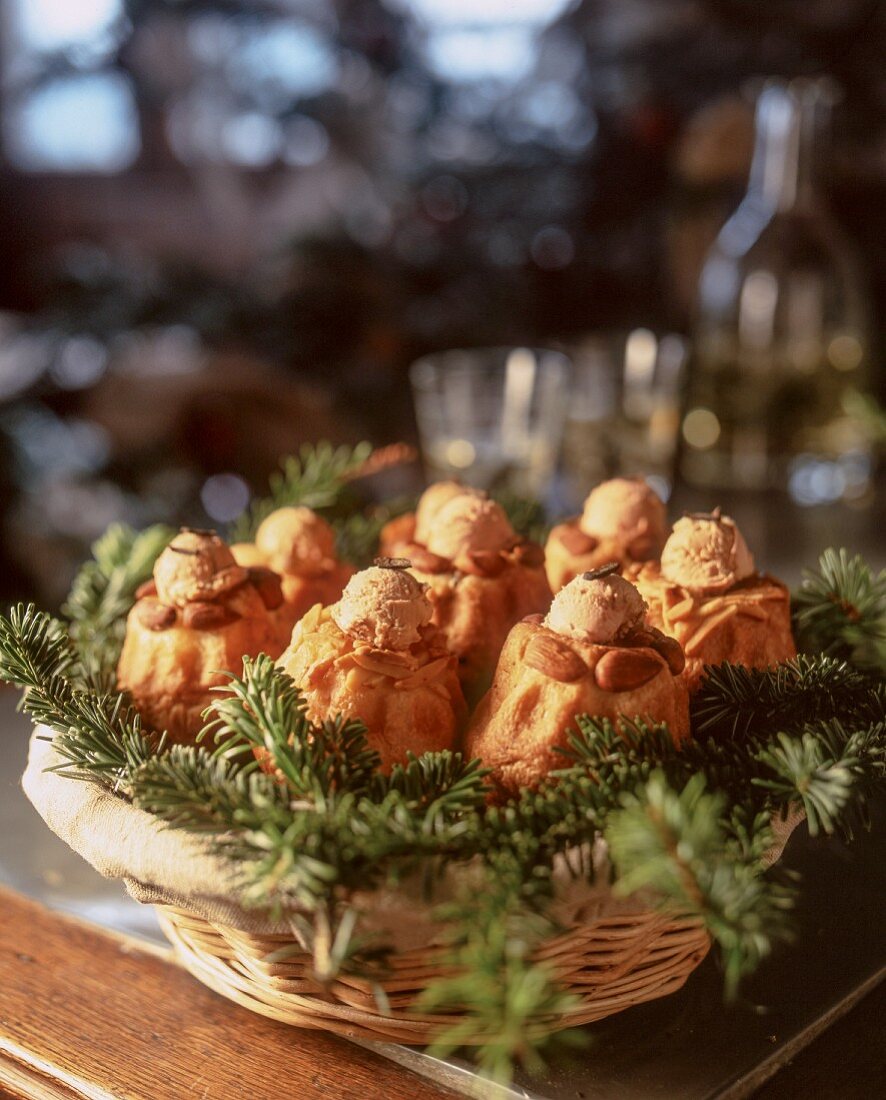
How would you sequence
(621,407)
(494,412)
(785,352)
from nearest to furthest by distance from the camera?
1. (494,412)
2. (621,407)
3. (785,352)

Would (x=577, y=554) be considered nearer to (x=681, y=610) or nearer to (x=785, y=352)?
(x=681, y=610)

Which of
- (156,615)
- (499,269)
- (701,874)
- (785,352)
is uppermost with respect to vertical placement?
(499,269)

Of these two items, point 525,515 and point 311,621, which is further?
point 525,515

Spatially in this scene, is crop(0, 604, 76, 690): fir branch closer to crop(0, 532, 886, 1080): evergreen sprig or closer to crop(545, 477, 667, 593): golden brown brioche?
crop(0, 532, 886, 1080): evergreen sprig

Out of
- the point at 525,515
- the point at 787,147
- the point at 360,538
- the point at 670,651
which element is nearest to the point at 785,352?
the point at 787,147

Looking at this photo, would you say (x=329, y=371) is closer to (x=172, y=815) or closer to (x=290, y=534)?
(x=290, y=534)

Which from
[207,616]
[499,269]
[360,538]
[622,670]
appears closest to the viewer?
[622,670]

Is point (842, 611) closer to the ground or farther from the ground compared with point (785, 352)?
closer to the ground
